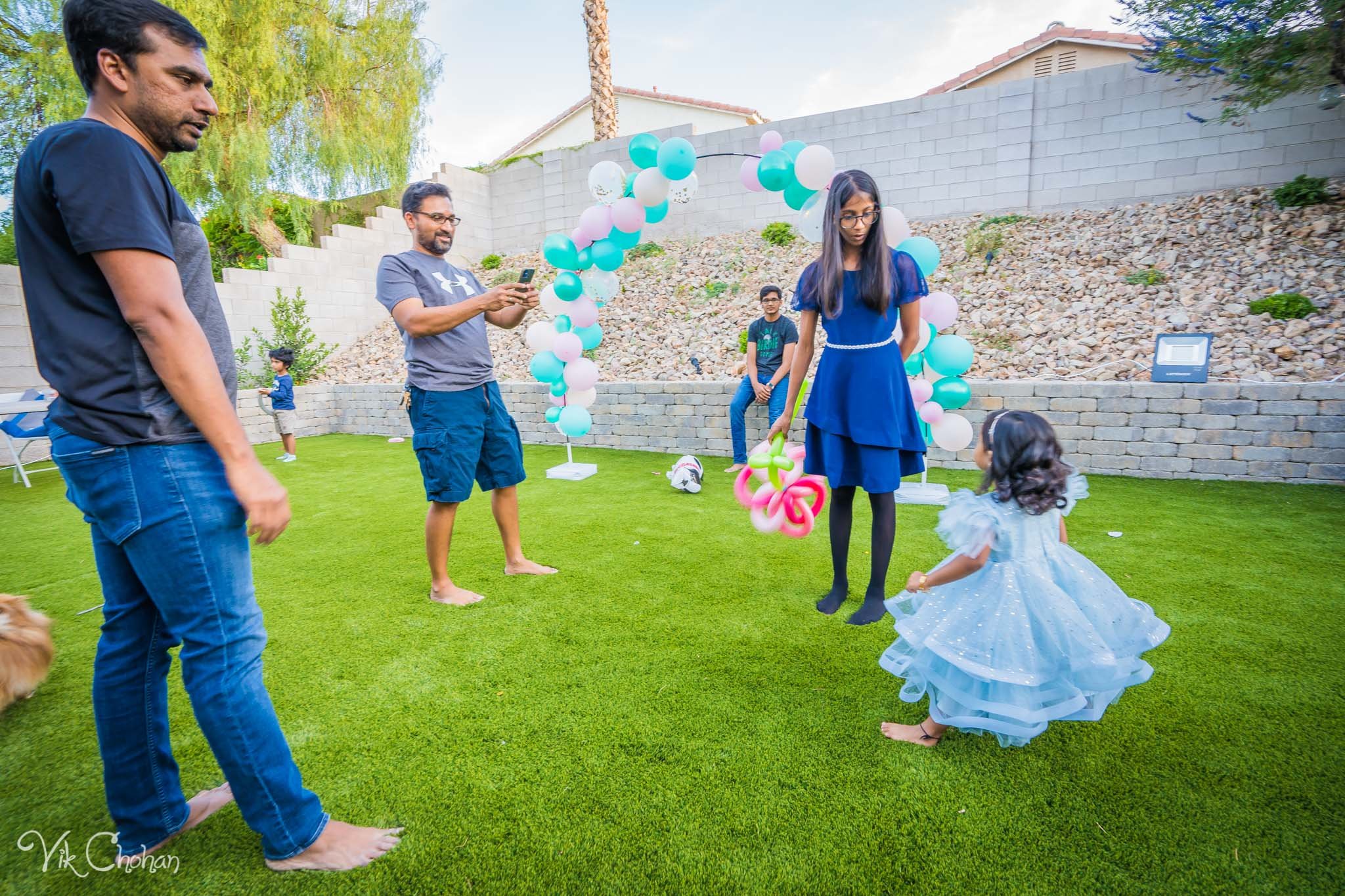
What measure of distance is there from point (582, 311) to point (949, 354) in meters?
2.72

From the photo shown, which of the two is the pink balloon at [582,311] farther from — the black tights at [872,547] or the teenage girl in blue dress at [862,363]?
the black tights at [872,547]

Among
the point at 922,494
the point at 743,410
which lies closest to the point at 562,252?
the point at 743,410

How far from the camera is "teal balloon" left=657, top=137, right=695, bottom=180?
396 centimetres

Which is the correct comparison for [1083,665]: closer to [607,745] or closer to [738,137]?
[607,745]

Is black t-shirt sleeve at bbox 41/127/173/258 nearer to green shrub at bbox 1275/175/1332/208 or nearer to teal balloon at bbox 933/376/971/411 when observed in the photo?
teal balloon at bbox 933/376/971/411

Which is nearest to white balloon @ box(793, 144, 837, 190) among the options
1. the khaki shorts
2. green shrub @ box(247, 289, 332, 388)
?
the khaki shorts

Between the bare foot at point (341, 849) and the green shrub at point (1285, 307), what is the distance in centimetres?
788

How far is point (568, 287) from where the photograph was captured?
473 centimetres

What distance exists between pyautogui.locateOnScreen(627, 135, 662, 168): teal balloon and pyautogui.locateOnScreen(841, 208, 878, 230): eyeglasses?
203 centimetres

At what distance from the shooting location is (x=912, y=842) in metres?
1.50

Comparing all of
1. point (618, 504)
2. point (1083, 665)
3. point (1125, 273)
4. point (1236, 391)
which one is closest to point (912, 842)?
point (1083, 665)

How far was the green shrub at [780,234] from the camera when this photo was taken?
9.92m

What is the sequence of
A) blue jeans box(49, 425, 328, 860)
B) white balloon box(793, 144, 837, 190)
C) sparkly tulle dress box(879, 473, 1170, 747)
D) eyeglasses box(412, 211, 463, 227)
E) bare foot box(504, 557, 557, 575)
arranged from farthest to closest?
white balloon box(793, 144, 837, 190), bare foot box(504, 557, 557, 575), eyeglasses box(412, 211, 463, 227), sparkly tulle dress box(879, 473, 1170, 747), blue jeans box(49, 425, 328, 860)

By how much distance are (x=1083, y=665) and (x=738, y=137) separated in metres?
10.2
